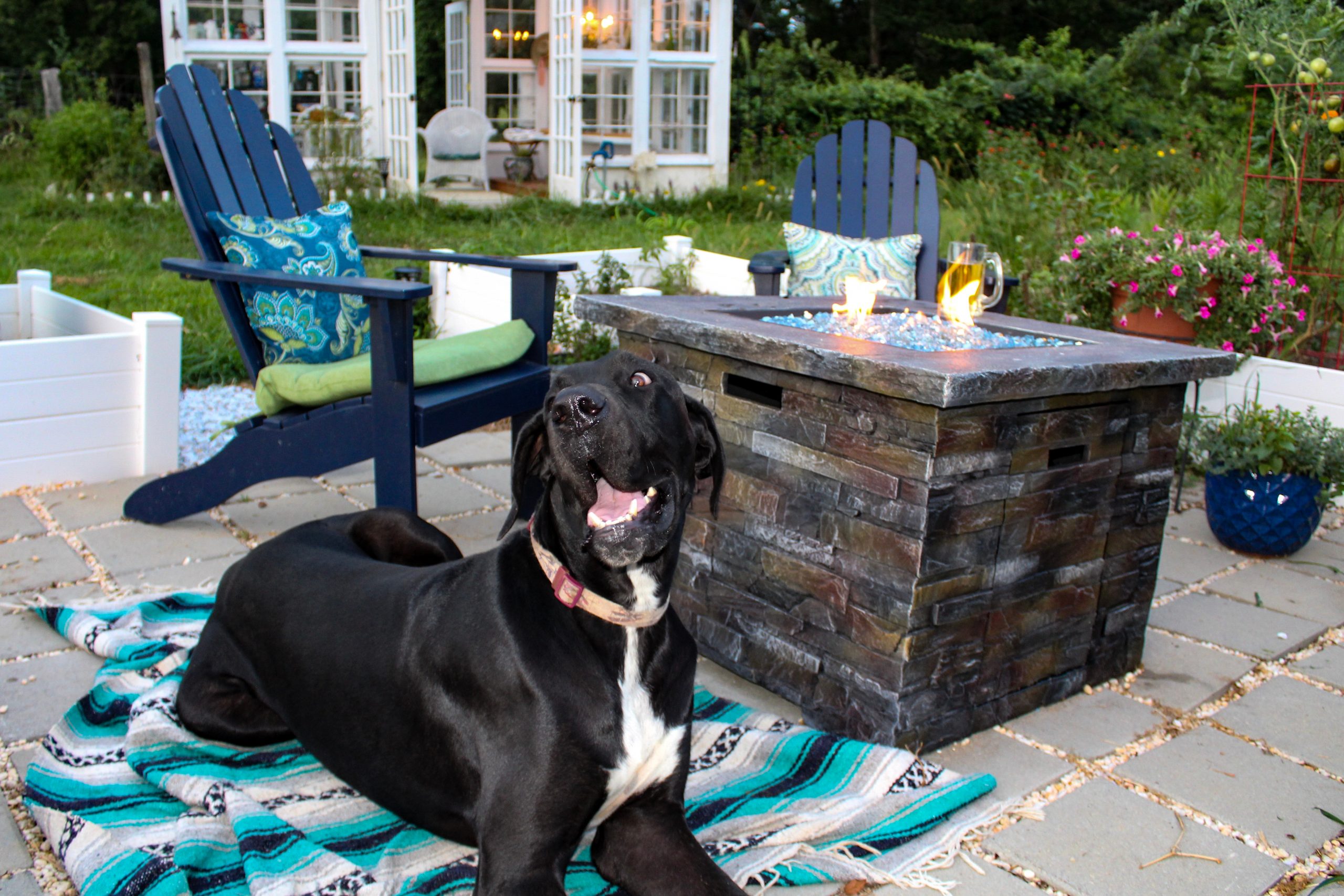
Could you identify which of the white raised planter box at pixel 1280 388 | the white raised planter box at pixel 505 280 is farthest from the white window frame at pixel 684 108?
the white raised planter box at pixel 1280 388

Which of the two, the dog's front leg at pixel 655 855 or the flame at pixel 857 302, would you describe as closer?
the dog's front leg at pixel 655 855

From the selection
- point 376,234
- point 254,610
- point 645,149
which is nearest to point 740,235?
point 376,234

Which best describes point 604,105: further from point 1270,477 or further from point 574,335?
point 1270,477

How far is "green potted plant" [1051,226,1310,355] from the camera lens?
424 centimetres

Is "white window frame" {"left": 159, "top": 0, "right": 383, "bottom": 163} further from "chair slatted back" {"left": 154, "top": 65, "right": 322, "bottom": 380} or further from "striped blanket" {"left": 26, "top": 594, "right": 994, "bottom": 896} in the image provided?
"striped blanket" {"left": 26, "top": 594, "right": 994, "bottom": 896}

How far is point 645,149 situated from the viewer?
34.0 feet

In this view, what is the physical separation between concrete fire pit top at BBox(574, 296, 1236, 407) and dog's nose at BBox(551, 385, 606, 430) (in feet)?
2.41

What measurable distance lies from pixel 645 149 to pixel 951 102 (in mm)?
4106

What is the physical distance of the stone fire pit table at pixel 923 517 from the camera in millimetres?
2197

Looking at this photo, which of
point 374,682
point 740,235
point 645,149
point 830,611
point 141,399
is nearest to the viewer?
point 374,682

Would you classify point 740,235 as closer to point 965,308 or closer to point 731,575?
point 965,308

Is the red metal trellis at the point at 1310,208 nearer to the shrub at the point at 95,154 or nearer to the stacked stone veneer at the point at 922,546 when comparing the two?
the stacked stone veneer at the point at 922,546

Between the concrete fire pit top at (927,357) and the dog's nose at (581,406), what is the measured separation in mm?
736

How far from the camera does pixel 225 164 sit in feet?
12.4
